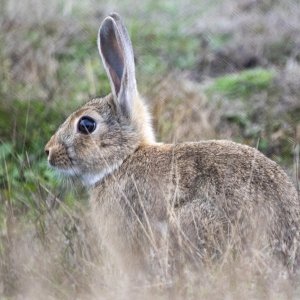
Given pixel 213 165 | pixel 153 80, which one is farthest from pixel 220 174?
pixel 153 80

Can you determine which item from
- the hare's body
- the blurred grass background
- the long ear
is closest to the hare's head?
the long ear

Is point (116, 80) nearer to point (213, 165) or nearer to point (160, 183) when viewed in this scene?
point (160, 183)

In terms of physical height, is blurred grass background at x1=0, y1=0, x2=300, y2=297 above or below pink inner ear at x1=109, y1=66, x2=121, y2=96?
below

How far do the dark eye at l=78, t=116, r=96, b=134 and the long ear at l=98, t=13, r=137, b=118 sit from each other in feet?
0.66

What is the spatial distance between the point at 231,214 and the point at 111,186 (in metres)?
1.06

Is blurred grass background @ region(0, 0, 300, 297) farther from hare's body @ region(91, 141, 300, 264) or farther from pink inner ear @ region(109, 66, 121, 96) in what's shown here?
pink inner ear @ region(109, 66, 121, 96)

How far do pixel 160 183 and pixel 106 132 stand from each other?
0.80 meters

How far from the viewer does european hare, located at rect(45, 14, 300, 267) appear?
5.29 m

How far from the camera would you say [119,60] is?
665cm

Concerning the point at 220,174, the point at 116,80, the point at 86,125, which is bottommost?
the point at 220,174

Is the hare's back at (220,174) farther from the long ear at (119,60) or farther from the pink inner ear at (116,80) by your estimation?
the pink inner ear at (116,80)

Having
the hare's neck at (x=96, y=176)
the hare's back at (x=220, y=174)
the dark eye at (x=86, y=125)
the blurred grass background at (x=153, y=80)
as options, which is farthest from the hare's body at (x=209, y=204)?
the dark eye at (x=86, y=125)

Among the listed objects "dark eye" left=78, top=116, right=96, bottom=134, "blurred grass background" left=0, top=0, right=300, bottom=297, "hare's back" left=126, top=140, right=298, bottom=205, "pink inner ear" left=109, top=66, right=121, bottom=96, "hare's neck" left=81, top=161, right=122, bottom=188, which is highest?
"pink inner ear" left=109, top=66, right=121, bottom=96

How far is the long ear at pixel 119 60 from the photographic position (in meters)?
6.43
